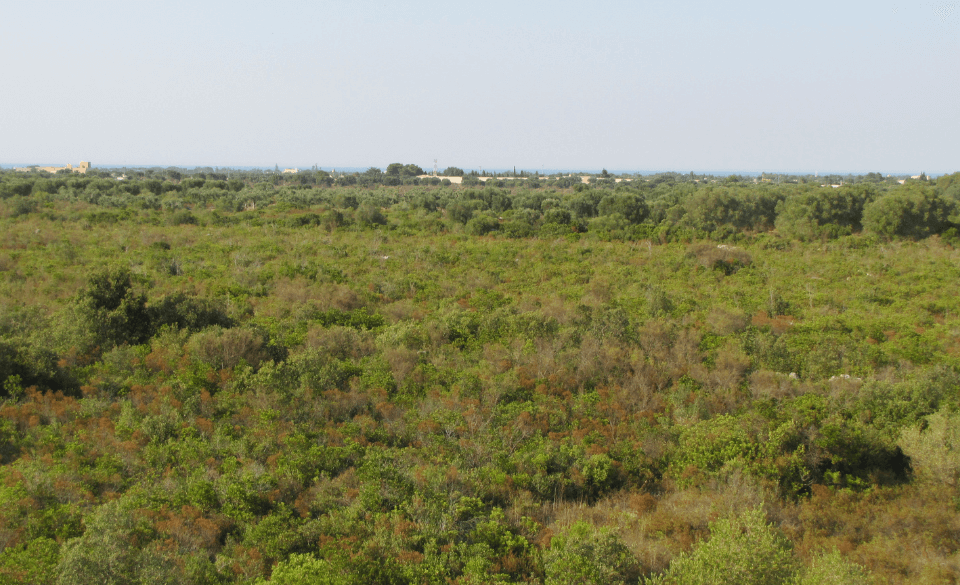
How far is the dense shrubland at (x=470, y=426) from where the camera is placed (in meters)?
6.20

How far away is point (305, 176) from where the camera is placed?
86.2 m

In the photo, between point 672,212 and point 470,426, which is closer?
point 470,426

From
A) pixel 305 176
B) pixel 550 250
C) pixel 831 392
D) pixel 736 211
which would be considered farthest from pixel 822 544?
pixel 305 176

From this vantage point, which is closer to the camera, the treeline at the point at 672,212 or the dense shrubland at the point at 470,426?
the dense shrubland at the point at 470,426

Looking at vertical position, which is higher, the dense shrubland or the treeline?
the treeline

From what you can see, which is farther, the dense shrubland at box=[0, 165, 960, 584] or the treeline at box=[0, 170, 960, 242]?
the treeline at box=[0, 170, 960, 242]

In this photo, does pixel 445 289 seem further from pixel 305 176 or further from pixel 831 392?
pixel 305 176

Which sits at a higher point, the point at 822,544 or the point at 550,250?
the point at 550,250

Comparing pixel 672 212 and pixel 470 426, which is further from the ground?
pixel 672 212

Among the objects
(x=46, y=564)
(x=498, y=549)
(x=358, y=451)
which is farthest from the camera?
(x=358, y=451)

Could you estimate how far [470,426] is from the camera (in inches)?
375

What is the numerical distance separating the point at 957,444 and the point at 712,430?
324 cm

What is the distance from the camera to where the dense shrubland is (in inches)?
244

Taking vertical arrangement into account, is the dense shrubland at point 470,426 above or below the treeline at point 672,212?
below
